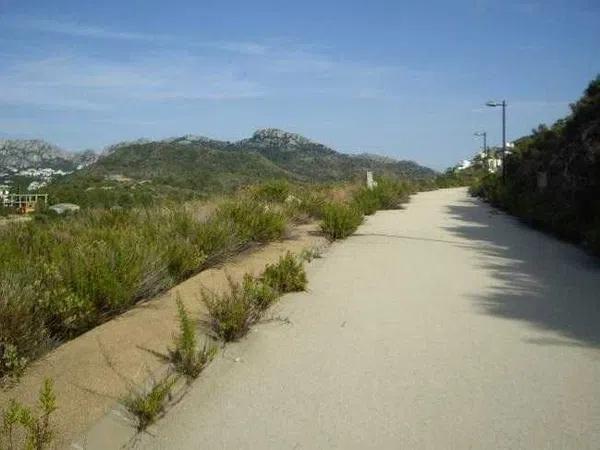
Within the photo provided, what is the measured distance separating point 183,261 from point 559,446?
4974 mm

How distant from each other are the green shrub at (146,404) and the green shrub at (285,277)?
134 inches

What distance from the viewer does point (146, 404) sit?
3672 millimetres

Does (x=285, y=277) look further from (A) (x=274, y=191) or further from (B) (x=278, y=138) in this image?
(B) (x=278, y=138)

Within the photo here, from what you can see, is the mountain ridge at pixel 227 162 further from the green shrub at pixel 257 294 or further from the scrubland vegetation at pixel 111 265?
the green shrub at pixel 257 294

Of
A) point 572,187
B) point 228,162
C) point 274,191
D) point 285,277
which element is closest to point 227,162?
point 228,162

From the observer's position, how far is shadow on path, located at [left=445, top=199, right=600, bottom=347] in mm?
6031

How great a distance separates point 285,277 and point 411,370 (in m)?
2.98

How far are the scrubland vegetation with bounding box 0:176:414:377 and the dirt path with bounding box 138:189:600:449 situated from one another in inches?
24.6

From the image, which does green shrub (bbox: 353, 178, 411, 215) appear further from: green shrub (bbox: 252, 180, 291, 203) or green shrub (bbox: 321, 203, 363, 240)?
green shrub (bbox: 321, 203, 363, 240)

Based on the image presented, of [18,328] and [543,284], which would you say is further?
[543,284]

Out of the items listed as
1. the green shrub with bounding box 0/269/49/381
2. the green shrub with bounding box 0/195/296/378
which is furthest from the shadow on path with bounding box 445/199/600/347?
the green shrub with bounding box 0/269/49/381

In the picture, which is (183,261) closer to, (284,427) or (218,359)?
(218,359)

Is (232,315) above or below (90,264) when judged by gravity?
below

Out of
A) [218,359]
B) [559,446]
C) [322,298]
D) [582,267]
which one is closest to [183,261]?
[322,298]
